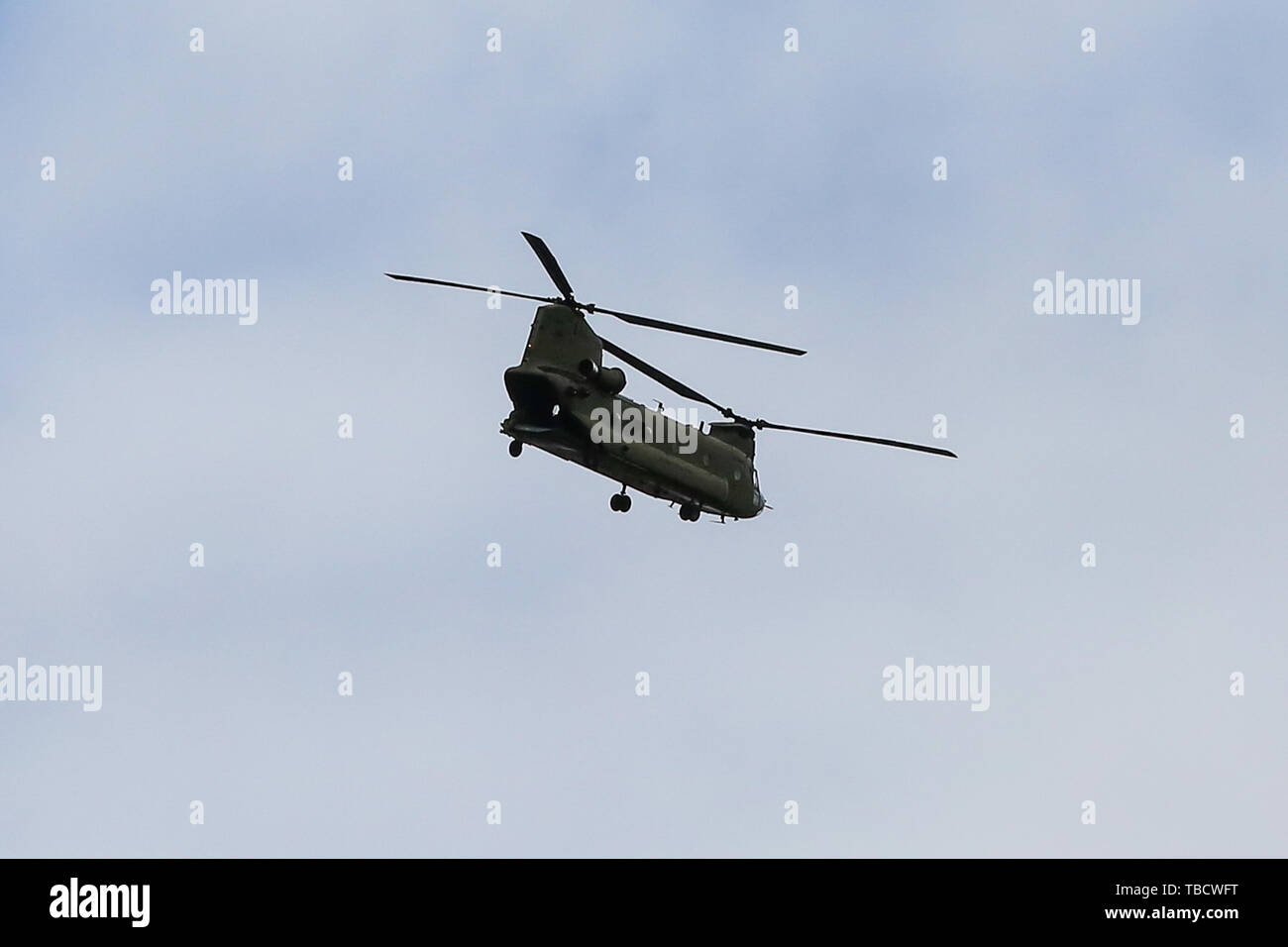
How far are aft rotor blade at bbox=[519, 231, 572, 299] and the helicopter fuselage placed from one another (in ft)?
3.56

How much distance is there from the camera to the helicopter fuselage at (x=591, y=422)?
60.9m

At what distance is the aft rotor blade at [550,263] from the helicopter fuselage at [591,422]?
1.08 m

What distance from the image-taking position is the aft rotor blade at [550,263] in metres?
58.3

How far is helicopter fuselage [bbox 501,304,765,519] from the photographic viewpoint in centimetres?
6088

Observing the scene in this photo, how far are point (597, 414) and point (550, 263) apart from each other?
16.6ft

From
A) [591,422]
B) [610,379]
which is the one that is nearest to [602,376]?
[610,379]

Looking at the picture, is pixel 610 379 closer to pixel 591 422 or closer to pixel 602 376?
pixel 602 376

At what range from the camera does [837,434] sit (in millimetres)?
64125

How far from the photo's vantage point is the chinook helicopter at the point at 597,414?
Answer: 60656mm

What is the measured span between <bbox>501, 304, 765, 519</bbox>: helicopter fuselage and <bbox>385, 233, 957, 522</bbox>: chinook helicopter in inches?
1.2

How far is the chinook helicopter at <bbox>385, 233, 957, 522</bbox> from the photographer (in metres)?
60.7
